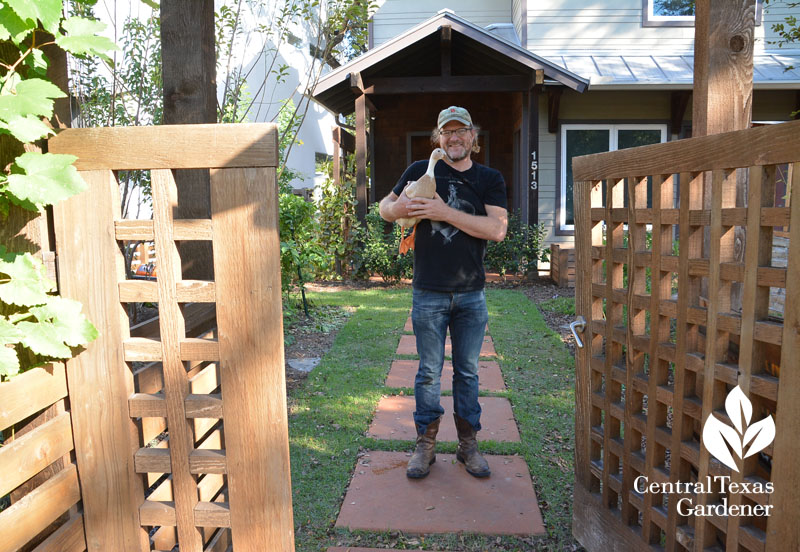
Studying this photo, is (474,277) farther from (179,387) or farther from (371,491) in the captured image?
(179,387)

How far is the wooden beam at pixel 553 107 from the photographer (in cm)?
1004

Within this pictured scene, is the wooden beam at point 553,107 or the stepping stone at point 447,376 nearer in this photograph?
the stepping stone at point 447,376

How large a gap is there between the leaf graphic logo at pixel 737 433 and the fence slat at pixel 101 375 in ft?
5.54

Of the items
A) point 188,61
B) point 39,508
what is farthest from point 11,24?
point 188,61

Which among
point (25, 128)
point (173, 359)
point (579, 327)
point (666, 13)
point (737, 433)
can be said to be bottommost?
point (737, 433)

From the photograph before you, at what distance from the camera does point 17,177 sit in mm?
1501

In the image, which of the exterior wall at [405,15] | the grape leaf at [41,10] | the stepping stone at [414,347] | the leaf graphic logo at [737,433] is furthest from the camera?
the exterior wall at [405,15]

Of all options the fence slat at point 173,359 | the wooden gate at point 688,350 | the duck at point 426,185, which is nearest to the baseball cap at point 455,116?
the duck at point 426,185

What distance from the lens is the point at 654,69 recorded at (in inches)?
393

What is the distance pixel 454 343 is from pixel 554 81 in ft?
23.2

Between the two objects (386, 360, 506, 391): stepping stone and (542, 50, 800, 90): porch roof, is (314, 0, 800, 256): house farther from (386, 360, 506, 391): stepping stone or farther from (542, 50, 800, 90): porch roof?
(386, 360, 506, 391): stepping stone

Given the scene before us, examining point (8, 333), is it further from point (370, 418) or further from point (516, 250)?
point (516, 250)

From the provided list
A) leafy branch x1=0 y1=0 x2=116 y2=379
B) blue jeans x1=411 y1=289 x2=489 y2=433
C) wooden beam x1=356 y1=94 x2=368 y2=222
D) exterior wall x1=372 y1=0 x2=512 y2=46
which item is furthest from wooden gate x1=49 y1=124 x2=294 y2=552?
exterior wall x1=372 y1=0 x2=512 y2=46

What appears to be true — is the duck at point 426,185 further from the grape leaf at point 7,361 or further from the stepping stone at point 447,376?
the stepping stone at point 447,376
